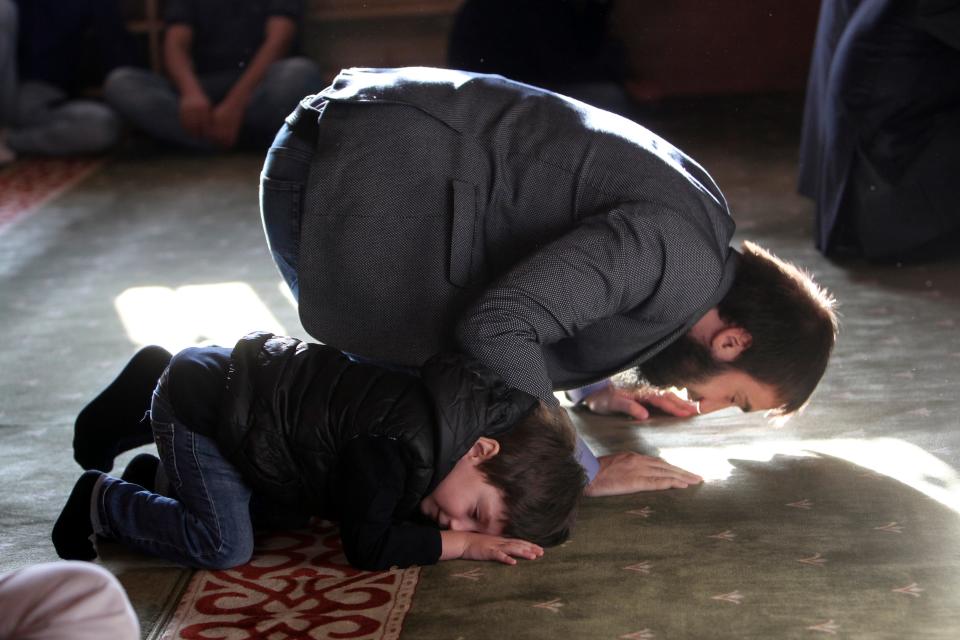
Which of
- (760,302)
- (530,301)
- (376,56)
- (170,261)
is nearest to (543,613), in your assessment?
(530,301)

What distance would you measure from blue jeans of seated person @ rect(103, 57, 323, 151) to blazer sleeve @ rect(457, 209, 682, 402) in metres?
3.21

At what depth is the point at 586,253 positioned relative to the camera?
54.6 inches

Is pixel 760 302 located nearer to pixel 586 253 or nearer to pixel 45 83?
pixel 586 253

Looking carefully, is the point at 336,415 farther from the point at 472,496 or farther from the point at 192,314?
the point at 192,314

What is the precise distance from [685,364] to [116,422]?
84cm

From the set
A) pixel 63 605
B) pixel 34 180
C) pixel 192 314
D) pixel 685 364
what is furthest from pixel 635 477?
pixel 34 180

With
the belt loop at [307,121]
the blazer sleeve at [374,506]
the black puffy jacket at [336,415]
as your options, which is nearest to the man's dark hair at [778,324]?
the black puffy jacket at [336,415]

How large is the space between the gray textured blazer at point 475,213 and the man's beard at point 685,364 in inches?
2.5

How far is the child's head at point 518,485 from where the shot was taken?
1445 mm

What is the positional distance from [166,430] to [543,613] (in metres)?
0.54

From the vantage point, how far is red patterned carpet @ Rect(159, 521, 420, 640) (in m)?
1.33

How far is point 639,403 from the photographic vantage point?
6.52ft

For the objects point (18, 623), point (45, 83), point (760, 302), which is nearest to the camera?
point (18, 623)

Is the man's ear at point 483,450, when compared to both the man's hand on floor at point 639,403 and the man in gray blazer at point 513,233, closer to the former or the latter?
the man in gray blazer at point 513,233
